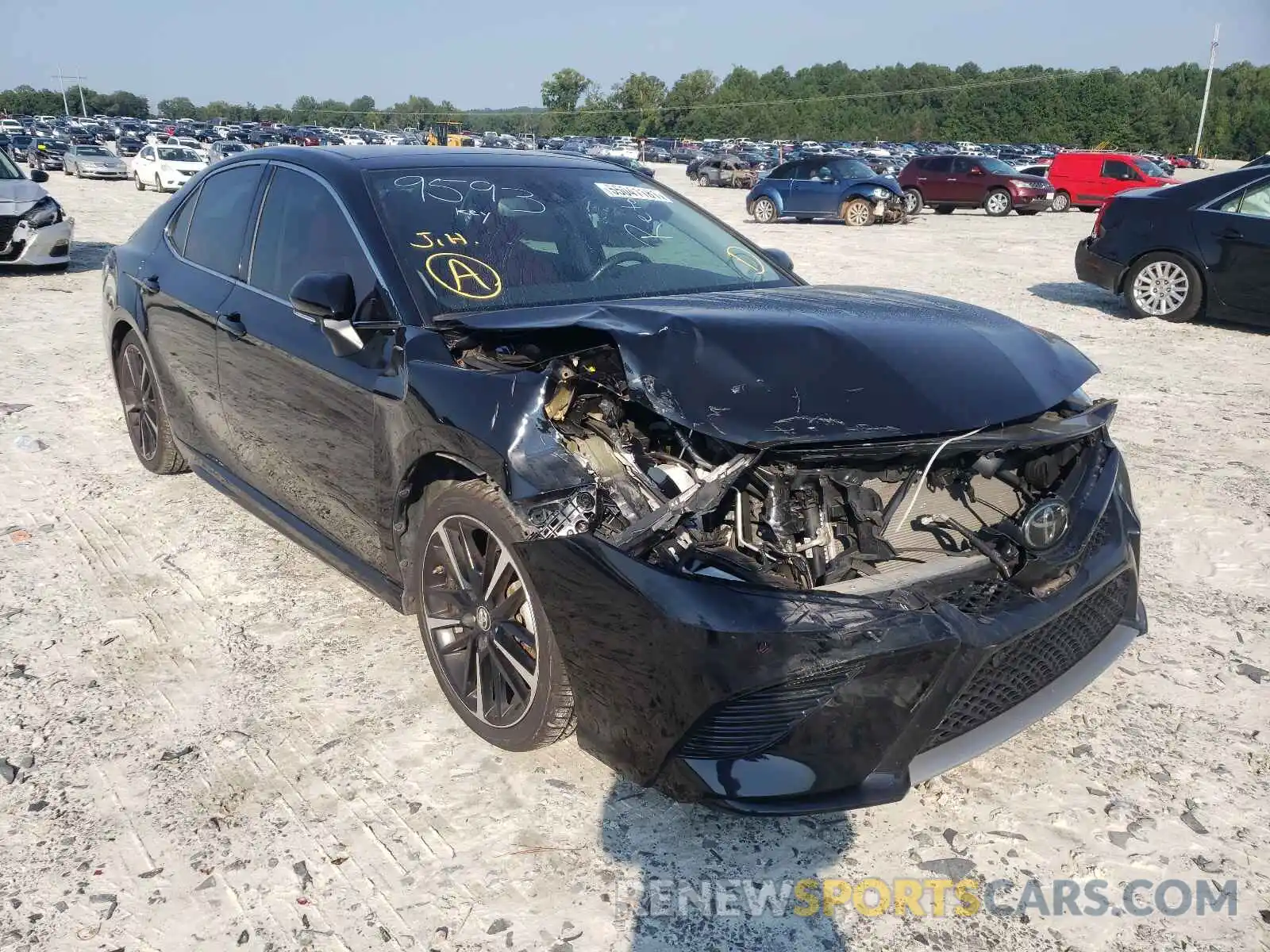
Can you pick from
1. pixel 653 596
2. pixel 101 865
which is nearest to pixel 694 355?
pixel 653 596

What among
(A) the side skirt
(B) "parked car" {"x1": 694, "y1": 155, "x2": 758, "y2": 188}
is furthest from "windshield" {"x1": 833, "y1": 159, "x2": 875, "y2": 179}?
(A) the side skirt

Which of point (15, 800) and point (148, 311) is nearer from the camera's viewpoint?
point (15, 800)

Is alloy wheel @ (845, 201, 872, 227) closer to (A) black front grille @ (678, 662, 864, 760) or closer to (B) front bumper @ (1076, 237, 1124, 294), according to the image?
(B) front bumper @ (1076, 237, 1124, 294)

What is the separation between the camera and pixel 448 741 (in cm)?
311

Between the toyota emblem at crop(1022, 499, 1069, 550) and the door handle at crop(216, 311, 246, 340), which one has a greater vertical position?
the door handle at crop(216, 311, 246, 340)

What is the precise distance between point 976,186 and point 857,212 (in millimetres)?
5307

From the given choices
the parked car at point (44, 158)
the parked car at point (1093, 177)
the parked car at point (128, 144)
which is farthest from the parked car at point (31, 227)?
the parked car at point (128, 144)

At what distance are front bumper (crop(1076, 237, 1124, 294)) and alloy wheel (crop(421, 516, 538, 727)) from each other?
9.26m

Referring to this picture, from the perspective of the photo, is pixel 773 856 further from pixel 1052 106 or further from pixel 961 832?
pixel 1052 106

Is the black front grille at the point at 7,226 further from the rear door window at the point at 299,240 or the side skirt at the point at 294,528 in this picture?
the rear door window at the point at 299,240

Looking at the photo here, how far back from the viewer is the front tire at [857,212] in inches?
872

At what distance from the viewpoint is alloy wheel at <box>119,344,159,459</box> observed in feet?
17.0

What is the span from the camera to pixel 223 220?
4.40 metres

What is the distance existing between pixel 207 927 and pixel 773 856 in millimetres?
1381
